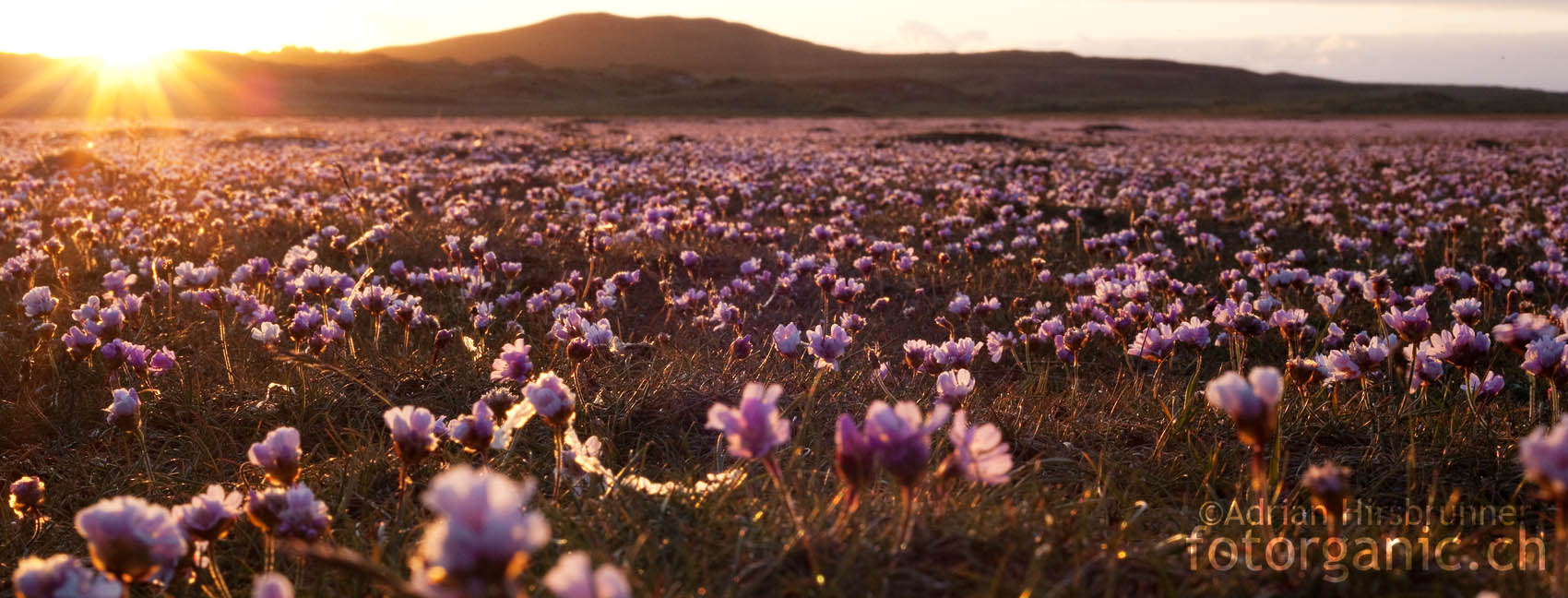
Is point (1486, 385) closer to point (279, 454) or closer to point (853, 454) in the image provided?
point (853, 454)

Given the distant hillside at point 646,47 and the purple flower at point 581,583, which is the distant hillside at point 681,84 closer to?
the distant hillside at point 646,47

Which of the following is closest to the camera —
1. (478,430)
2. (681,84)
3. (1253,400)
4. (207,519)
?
(1253,400)

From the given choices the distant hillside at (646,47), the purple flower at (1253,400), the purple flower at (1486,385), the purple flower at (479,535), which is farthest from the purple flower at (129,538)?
the distant hillside at (646,47)

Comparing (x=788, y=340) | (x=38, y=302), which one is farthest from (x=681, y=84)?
(x=788, y=340)

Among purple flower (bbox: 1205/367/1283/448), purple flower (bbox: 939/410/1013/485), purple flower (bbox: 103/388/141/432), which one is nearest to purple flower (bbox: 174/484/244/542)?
purple flower (bbox: 103/388/141/432)

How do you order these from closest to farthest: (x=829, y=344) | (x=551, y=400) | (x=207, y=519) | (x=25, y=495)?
(x=207, y=519)
(x=551, y=400)
(x=25, y=495)
(x=829, y=344)

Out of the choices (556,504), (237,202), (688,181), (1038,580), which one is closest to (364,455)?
(556,504)
